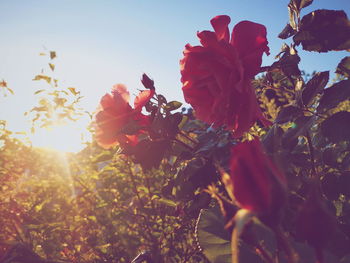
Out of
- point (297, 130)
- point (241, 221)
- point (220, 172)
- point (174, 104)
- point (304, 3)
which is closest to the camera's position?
point (241, 221)

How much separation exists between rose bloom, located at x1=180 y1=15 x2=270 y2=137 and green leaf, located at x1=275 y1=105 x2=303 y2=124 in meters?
0.05

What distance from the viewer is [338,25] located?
77cm

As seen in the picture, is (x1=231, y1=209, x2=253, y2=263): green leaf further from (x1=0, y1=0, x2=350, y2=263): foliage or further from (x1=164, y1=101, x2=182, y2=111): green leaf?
(x1=164, y1=101, x2=182, y2=111): green leaf

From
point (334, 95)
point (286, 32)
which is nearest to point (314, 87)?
point (334, 95)

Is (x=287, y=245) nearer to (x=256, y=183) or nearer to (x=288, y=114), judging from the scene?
(x=256, y=183)

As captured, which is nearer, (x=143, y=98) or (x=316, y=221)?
(x=316, y=221)

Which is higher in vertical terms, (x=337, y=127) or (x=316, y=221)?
(x=337, y=127)

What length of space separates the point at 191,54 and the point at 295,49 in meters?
0.35

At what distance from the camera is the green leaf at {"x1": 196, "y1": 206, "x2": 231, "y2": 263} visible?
0.58m

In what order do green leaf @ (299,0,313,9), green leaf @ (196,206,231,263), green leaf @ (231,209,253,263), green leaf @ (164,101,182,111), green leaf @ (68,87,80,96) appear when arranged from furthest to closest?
green leaf @ (68,87,80,96) < green leaf @ (164,101,182,111) < green leaf @ (299,0,313,9) < green leaf @ (196,206,231,263) < green leaf @ (231,209,253,263)

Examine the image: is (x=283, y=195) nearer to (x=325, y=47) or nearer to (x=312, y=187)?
(x=312, y=187)

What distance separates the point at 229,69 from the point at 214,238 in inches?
17.3

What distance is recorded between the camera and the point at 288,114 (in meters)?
0.78

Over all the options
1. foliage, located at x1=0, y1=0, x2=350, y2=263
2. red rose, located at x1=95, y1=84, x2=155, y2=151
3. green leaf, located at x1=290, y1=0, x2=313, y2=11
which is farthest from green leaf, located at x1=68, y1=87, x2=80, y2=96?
green leaf, located at x1=290, y1=0, x2=313, y2=11
